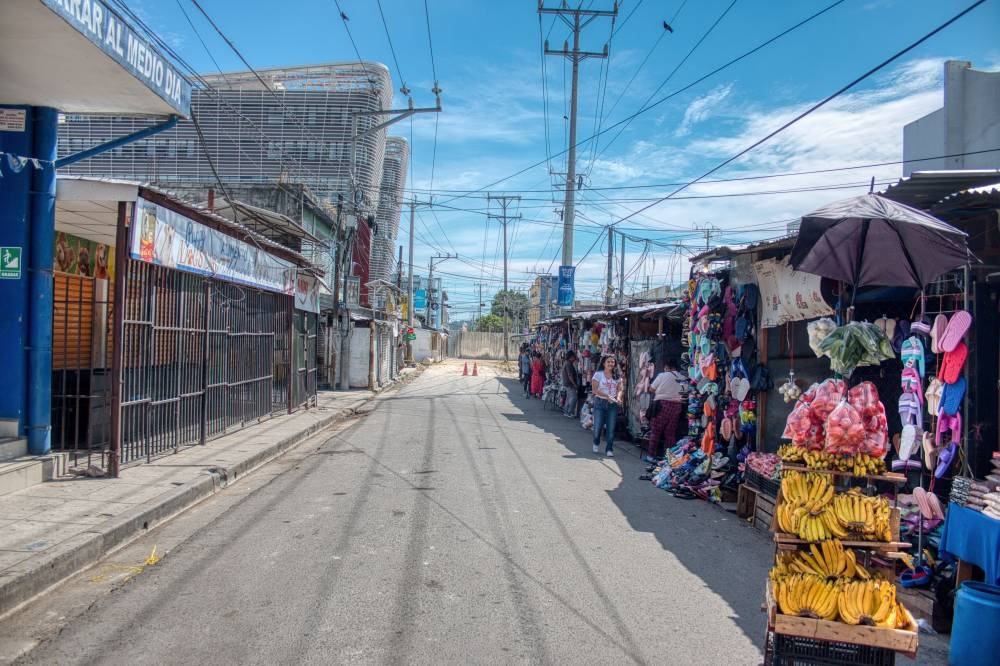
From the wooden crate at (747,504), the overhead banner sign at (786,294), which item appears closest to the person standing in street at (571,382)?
the overhead banner sign at (786,294)

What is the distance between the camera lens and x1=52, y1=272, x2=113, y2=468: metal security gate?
363 inches

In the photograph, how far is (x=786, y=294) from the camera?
8469 mm

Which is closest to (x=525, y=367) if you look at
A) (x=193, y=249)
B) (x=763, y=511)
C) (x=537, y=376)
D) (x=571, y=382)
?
(x=537, y=376)

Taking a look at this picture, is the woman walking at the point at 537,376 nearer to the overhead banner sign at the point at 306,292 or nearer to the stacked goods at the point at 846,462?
the overhead banner sign at the point at 306,292

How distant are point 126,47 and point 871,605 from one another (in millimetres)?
8690

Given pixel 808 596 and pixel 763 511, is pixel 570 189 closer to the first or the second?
pixel 763 511

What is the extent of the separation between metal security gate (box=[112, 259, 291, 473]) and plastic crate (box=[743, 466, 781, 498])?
7.83 m

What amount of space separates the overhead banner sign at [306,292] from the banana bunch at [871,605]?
1539 centimetres

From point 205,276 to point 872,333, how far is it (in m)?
9.86

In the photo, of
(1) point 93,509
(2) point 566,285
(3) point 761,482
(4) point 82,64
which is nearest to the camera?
(1) point 93,509

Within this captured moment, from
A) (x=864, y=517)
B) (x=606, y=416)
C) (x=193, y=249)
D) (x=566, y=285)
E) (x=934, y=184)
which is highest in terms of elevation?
(x=566, y=285)

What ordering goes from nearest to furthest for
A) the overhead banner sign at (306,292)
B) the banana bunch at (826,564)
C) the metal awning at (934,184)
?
the banana bunch at (826,564)
the metal awning at (934,184)
the overhead banner sign at (306,292)

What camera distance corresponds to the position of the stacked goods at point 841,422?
182 inches

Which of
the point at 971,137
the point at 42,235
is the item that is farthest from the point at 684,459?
the point at 971,137
